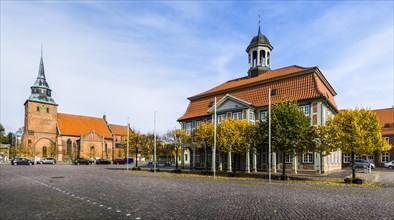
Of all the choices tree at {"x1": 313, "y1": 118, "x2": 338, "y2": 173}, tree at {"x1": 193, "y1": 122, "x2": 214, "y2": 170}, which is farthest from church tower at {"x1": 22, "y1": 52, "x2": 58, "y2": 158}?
tree at {"x1": 313, "y1": 118, "x2": 338, "y2": 173}

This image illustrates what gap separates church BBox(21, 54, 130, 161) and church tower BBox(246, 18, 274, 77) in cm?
5831

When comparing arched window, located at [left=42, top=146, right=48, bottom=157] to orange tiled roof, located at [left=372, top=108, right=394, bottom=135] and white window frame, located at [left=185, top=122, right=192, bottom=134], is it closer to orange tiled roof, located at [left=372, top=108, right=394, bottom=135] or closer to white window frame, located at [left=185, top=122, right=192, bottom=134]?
white window frame, located at [left=185, top=122, right=192, bottom=134]

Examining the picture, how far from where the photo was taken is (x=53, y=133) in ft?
276

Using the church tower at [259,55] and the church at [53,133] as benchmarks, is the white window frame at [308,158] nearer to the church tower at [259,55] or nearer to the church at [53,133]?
the church tower at [259,55]

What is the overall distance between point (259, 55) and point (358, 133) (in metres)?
25.8

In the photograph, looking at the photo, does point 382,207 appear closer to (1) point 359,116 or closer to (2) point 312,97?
(1) point 359,116

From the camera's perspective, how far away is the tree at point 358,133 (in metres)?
23.7

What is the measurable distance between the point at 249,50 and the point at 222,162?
18.6m

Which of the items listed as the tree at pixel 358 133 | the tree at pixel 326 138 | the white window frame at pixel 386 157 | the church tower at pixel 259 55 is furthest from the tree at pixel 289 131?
the white window frame at pixel 386 157

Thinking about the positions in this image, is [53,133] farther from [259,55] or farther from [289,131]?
[289,131]

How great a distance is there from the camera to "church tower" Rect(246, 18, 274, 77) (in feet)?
154

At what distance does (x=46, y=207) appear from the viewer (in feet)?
38.5

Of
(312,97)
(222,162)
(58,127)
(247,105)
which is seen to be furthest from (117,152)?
(312,97)

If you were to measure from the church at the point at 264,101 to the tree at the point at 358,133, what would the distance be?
5.05m
